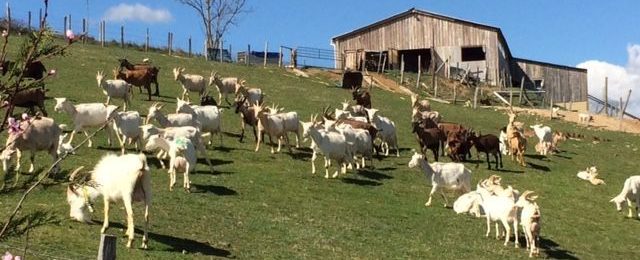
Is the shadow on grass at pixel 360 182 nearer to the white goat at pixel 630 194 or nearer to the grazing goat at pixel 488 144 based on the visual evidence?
the grazing goat at pixel 488 144

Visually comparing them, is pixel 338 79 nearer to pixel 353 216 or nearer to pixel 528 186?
pixel 528 186

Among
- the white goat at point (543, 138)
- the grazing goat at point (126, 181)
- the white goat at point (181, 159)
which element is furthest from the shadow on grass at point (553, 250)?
the white goat at point (543, 138)

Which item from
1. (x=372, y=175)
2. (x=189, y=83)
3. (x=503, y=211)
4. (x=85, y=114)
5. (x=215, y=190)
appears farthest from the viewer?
(x=189, y=83)

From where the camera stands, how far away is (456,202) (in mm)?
18156

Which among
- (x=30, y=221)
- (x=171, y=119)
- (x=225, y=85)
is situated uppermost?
(x=225, y=85)

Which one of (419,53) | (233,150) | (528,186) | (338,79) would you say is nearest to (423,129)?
(528,186)

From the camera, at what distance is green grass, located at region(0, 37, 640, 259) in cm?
1218

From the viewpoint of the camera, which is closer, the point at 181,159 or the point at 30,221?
the point at 30,221

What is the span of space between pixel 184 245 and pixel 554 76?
59.6 meters

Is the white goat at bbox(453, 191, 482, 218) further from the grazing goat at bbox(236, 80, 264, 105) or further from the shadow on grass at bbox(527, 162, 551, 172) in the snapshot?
the grazing goat at bbox(236, 80, 264, 105)

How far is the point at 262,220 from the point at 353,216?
233 centimetres

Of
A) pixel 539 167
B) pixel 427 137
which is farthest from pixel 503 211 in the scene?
pixel 539 167

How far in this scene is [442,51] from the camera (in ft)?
206

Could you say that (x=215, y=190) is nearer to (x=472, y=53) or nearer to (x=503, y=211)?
(x=503, y=211)
